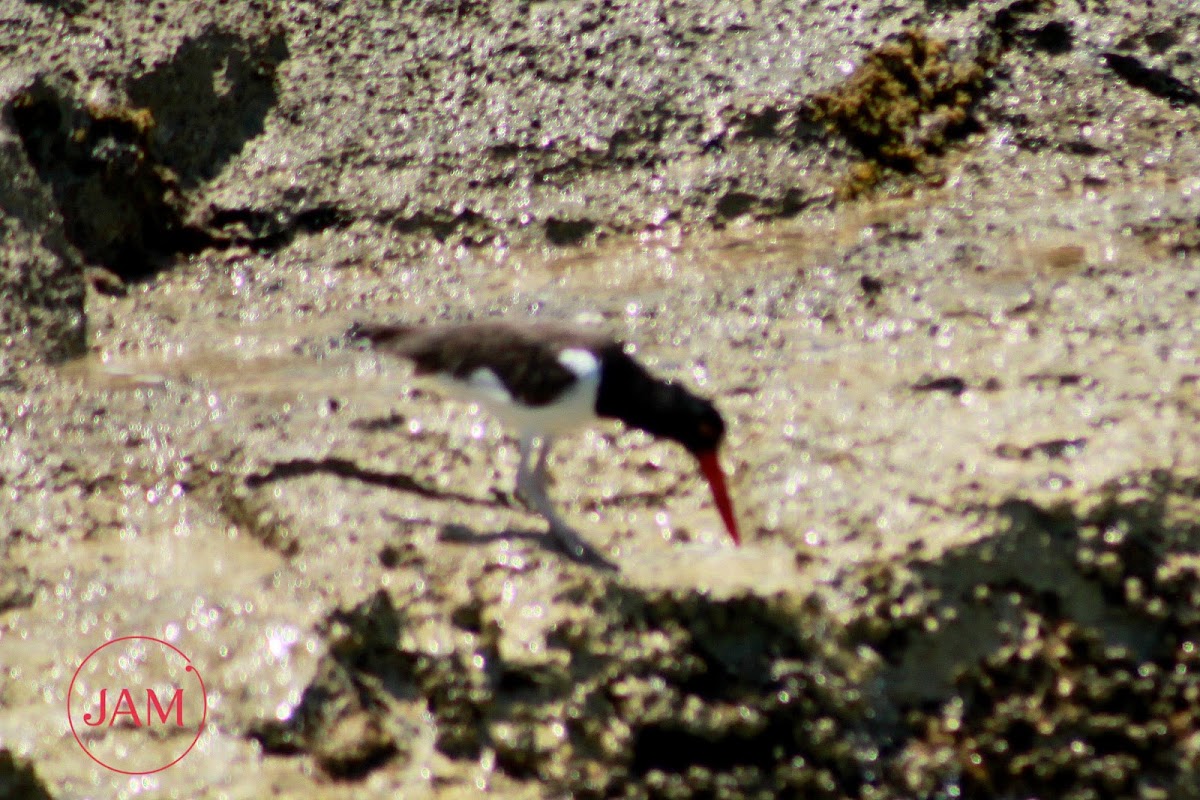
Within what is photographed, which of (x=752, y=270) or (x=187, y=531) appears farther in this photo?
(x=752, y=270)

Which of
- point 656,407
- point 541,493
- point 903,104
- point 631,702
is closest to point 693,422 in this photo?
point 656,407

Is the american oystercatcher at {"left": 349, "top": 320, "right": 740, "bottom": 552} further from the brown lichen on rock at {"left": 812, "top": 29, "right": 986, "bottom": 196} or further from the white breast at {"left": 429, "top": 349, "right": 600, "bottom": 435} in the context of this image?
the brown lichen on rock at {"left": 812, "top": 29, "right": 986, "bottom": 196}

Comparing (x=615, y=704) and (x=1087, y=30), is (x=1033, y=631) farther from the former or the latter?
(x=1087, y=30)

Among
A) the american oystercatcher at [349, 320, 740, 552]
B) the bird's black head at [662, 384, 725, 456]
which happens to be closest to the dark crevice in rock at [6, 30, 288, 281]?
the american oystercatcher at [349, 320, 740, 552]

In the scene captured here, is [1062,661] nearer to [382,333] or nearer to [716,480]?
[716,480]

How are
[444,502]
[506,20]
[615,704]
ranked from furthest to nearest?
1. [506,20]
2. [444,502]
3. [615,704]

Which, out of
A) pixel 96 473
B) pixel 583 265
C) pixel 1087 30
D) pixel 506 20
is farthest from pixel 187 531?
pixel 1087 30
